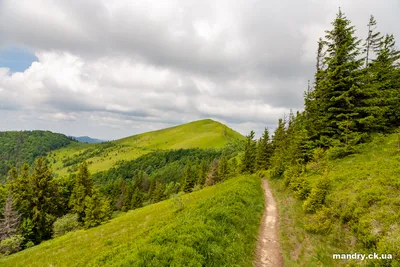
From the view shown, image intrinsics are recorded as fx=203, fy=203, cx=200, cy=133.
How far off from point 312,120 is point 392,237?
86.2ft

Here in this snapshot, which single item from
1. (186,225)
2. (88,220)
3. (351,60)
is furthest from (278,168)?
(88,220)

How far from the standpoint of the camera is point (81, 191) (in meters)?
56.1

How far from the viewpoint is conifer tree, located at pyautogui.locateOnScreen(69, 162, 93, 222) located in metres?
54.6

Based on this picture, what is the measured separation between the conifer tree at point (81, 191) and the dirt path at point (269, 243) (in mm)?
51678

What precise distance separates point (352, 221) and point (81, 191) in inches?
2417

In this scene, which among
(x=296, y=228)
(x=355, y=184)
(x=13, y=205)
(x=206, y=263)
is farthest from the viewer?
(x=13, y=205)

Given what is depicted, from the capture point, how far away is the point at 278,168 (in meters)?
39.0

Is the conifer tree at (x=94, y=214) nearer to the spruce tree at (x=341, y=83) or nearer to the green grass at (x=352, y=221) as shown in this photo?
the green grass at (x=352, y=221)

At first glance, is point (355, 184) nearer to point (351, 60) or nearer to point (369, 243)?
point (369, 243)

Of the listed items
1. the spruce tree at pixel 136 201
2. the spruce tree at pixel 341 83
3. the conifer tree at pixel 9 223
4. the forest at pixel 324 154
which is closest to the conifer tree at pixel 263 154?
the forest at pixel 324 154

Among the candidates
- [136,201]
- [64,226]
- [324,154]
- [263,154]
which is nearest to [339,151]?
[324,154]

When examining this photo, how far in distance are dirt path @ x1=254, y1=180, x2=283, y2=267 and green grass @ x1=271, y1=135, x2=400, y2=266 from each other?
488 mm

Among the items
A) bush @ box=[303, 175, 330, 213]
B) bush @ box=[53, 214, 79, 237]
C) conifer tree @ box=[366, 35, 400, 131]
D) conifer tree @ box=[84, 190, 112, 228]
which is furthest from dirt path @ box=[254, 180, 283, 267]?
bush @ box=[53, 214, 79, 237]

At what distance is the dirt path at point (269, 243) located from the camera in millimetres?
11914
